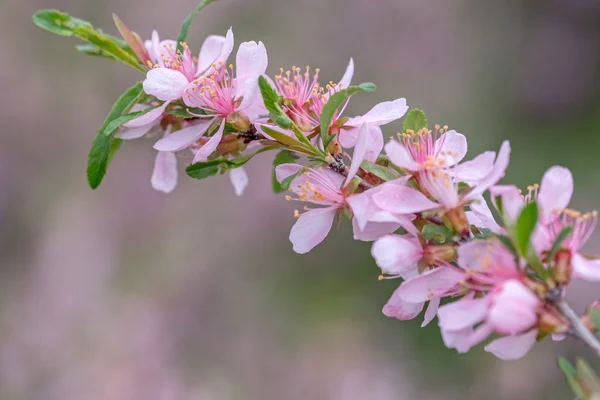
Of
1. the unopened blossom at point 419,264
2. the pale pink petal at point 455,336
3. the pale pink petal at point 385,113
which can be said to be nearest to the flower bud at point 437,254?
the unopened blossom at point 419,264

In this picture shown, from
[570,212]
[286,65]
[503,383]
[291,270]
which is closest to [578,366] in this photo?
[570,212]

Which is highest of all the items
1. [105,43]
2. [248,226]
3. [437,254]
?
[105,43]

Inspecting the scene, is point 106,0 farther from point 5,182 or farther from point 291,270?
point 291,270

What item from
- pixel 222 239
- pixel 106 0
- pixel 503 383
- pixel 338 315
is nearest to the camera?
pixel 503 383

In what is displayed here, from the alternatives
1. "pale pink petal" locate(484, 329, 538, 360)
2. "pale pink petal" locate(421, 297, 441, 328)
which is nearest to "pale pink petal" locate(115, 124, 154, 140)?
"pale pink petal" locate(421, 297, 441, 328)

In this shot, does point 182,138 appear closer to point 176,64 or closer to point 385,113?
point 176,64

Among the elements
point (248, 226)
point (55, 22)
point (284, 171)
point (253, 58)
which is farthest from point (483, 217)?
point (248, 226)
